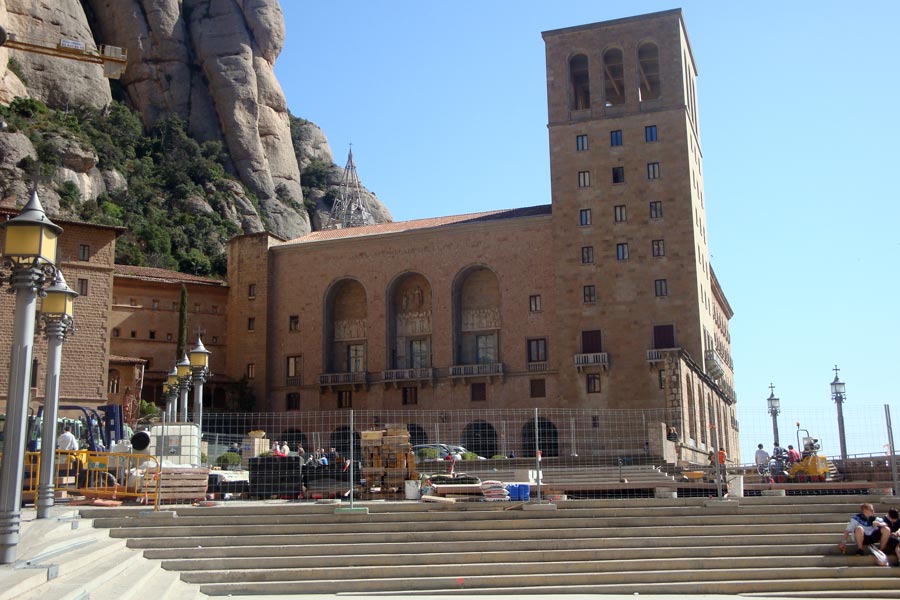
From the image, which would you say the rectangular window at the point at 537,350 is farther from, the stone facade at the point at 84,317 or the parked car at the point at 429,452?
the stone facade at the point at 84,317

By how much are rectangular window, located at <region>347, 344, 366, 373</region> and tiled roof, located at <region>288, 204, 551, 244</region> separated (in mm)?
6244

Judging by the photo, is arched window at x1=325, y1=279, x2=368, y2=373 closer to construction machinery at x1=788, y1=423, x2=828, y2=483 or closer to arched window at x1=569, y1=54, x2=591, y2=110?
arched window at x1=569, y1=54, x2=591, y2=110

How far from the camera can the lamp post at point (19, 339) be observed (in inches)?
348

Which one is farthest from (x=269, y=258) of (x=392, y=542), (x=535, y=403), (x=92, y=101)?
(x=392, y=542)

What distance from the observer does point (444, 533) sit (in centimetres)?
1469

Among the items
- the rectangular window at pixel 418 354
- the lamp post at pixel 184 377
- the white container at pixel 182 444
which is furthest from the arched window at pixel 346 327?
the white container at pixel 182 444

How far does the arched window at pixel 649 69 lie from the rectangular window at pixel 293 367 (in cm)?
2390

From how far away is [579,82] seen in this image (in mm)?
52156

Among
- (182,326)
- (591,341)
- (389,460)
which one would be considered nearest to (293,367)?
(182,326)

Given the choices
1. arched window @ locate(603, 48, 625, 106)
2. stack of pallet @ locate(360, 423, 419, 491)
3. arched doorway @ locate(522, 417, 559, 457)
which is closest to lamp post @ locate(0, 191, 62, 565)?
stack of pallet @ locate(360, 423, 419, 491)

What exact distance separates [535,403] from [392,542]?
110 feet

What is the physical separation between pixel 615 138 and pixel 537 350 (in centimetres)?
1147

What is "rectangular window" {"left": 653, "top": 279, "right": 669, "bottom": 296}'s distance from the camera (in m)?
45.8

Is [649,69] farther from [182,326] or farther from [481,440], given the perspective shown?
[182,326]
